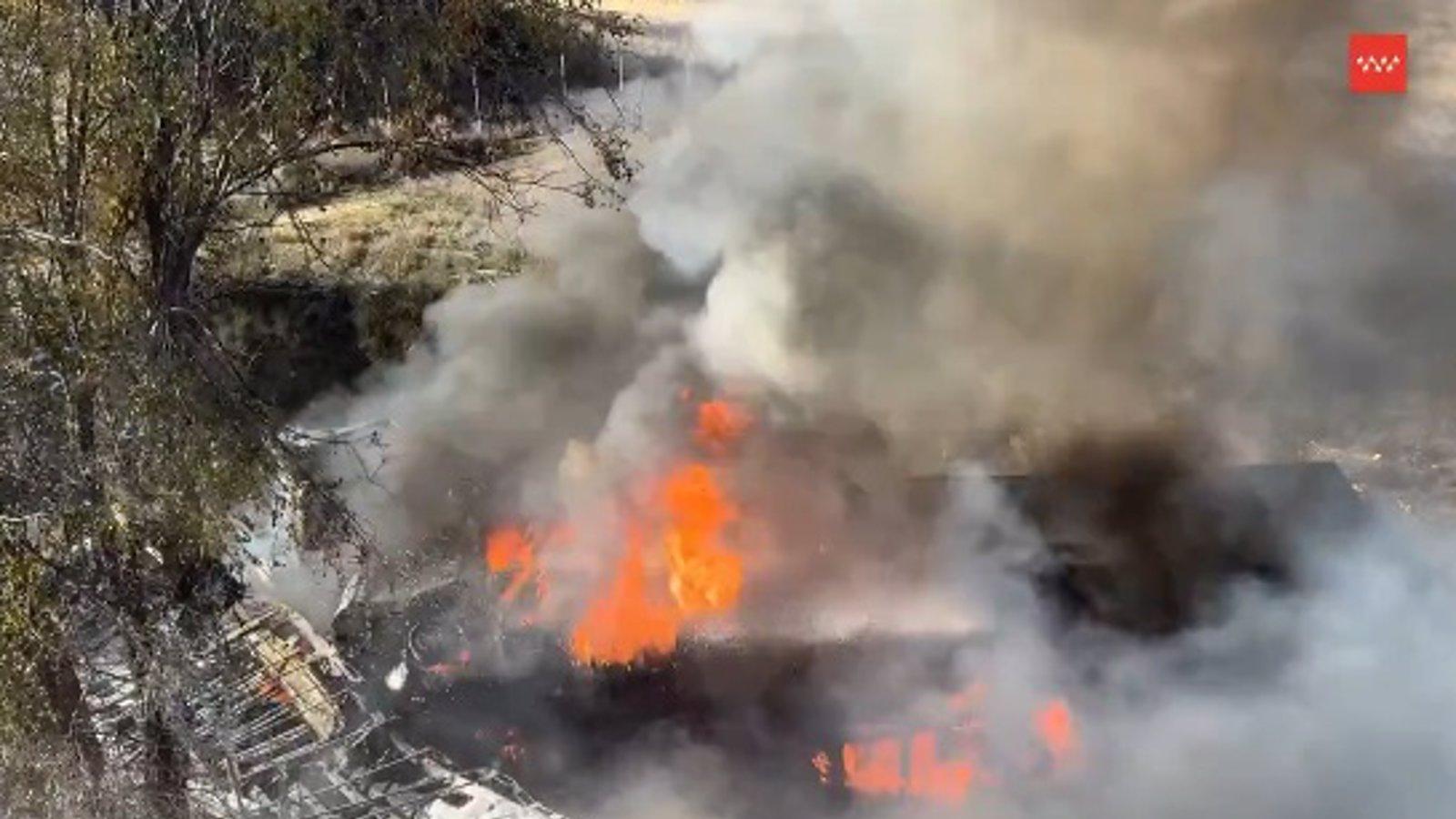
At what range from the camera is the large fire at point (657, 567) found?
8320mm

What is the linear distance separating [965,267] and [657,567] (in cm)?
405

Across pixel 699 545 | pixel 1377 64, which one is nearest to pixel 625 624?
pixel 699 545

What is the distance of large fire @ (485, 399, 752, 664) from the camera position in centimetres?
832

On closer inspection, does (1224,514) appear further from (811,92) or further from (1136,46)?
(811,92)

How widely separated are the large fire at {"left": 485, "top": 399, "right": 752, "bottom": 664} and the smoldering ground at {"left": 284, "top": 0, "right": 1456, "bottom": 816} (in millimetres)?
346

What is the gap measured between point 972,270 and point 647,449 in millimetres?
3245

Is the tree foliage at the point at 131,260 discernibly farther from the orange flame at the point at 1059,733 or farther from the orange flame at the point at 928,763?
the orange flame at the point at 1059,733

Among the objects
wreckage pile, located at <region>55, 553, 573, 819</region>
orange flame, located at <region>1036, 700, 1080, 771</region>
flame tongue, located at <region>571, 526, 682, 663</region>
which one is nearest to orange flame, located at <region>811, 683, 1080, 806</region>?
orange flame, located at <region>1036, 700, 1080, 771</region>

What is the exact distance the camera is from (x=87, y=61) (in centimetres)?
499

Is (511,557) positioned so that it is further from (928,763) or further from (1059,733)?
(1059,733)

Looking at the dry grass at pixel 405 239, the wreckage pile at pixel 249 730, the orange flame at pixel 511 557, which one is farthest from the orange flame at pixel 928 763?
the dry grass at pixel 405 239

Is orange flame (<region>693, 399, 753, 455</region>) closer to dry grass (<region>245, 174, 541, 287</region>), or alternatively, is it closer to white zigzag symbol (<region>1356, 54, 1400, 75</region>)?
dry grass (<region>245, 174, 541, 287</region>)

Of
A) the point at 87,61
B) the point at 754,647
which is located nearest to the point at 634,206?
the point at 754,647

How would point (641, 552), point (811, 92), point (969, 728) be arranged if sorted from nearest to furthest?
point (969, 728)
point (641, 552)
point (811, 92)
